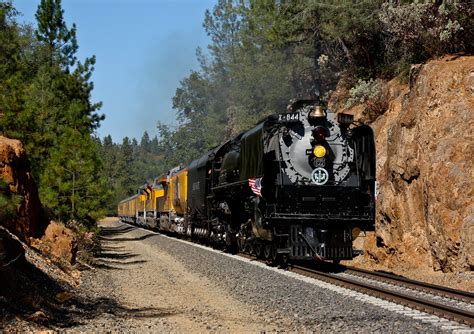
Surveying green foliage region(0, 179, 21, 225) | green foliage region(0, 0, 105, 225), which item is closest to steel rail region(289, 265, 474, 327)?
green foliage region(0, 179, 21, 225)

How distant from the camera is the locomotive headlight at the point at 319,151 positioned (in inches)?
564

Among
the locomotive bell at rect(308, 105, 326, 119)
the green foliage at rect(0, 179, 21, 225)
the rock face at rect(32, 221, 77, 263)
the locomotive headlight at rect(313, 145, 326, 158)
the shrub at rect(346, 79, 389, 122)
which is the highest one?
the shrub at rect(346, 79, 389, 122)

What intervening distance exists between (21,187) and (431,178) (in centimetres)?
1081

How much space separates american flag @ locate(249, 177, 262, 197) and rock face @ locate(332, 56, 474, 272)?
4.77 m

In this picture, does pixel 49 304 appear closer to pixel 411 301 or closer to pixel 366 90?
pixel 411 301

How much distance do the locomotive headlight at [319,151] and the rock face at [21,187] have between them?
735 cm

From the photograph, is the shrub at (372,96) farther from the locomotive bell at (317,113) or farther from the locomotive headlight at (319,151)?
the locomotive headlight at (319,151)

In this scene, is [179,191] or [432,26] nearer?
[432,26]

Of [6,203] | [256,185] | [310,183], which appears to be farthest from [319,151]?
[6,203]

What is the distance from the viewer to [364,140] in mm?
14656

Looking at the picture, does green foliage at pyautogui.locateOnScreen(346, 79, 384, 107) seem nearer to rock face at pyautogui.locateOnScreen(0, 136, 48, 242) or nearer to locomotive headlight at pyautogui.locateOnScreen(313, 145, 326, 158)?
locomotive headlight at pyautogui.locateOnScreen(313, 145, 326, 158)

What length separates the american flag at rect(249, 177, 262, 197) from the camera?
46.1 feet

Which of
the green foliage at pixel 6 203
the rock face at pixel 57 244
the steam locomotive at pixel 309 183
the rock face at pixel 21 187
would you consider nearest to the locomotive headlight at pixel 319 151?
the steam locomotive at pixel 309 183

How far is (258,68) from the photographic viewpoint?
51688mm
